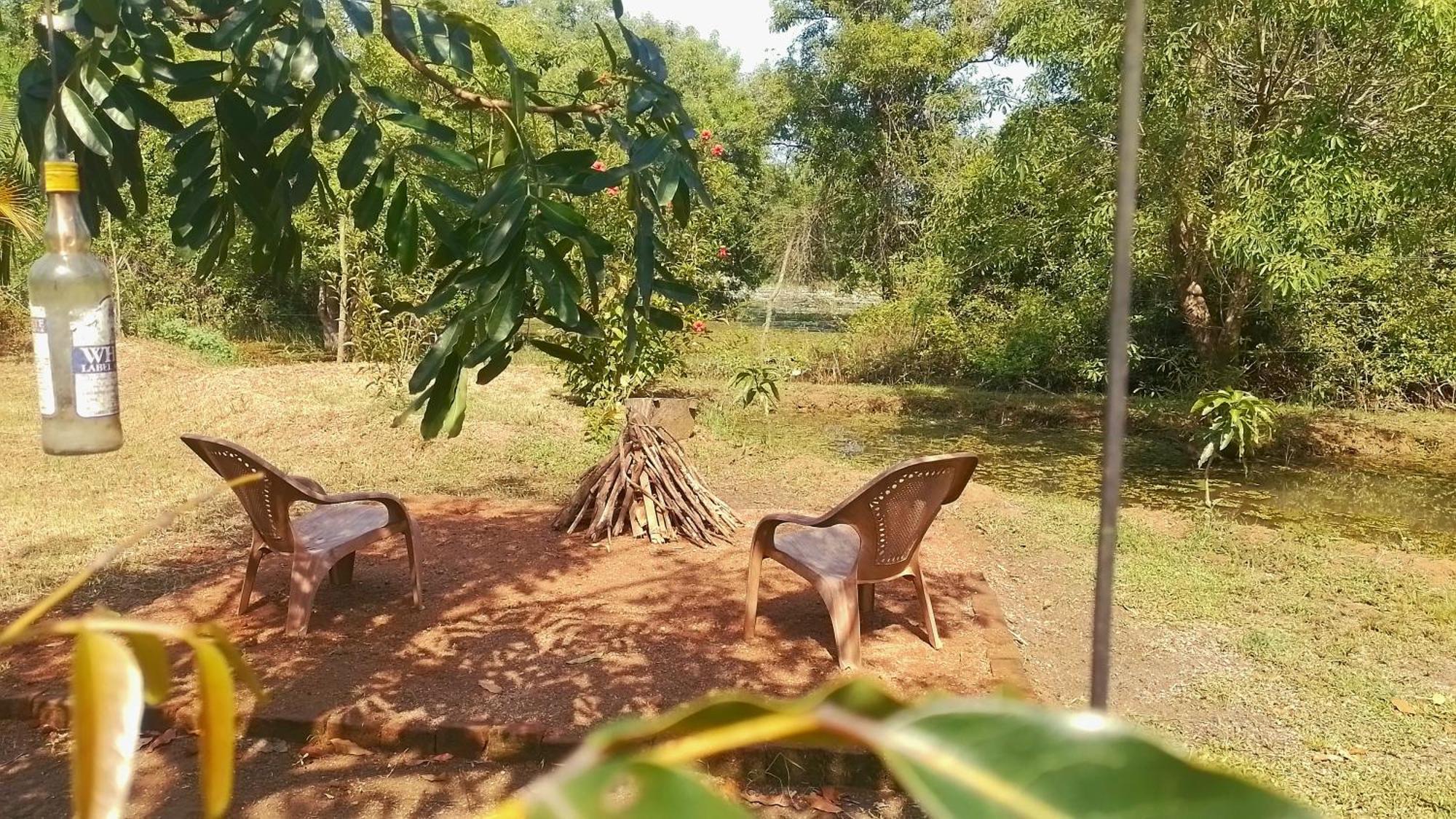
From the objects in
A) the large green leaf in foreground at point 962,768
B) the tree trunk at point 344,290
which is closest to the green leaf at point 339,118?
the large green leaf in foreground at point 962,768

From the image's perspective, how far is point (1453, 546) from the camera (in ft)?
21.1

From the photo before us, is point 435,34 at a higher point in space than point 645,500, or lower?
higher

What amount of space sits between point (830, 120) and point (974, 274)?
6.72 metres

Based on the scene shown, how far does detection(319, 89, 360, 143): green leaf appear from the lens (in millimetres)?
1744

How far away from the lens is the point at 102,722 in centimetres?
33

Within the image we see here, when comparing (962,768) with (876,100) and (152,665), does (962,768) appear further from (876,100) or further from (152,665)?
(876,100)

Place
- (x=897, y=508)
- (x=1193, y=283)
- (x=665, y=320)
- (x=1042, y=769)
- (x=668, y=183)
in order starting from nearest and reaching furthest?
(x=1042, y=769), (x=668, y=183), (x=665, y=320), (x=897, y=508), (x=1193, y=283)

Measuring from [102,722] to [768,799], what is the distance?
2884 millimetres

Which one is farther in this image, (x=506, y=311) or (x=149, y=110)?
(x=149, y=110)

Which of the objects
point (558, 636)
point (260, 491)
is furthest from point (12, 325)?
point (558, 636)

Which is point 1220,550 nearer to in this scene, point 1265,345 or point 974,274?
point 1265,345

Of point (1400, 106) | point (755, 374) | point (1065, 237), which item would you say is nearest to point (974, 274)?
point (1065, 237)

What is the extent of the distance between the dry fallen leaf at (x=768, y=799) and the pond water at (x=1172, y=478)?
12.4 feet

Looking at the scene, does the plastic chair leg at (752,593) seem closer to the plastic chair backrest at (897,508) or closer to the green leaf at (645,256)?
the plastic chair backrest at (897,508)
